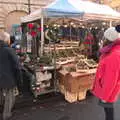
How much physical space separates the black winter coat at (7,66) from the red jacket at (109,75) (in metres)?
1.67

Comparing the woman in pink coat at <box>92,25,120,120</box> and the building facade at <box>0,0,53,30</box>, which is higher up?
the building facade at <box>0,0,53,30</box>

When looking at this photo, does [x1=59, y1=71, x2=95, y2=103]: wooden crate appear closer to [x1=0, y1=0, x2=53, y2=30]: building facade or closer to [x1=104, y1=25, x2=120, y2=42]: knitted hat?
[x1=104, y1=25, x2=120, y2=42]: knitted hat

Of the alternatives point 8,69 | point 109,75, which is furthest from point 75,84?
point 109,75

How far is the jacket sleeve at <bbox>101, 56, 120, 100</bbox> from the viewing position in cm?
308

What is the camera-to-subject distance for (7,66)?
13.6 ft

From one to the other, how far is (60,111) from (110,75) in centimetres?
213

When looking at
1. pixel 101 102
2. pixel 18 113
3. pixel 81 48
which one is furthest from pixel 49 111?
pixel 81 48

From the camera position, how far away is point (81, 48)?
7.75m

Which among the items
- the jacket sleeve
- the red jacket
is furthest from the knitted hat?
the jacket sleeve

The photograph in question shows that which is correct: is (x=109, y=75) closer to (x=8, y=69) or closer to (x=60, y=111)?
(x=8, y=69)

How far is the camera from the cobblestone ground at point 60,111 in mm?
4594

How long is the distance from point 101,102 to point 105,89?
278 mm

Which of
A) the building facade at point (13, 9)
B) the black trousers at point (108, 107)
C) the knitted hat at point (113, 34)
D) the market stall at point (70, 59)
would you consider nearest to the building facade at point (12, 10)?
the building facade at point (13, 9)

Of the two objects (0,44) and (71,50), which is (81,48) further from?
(0,44)
